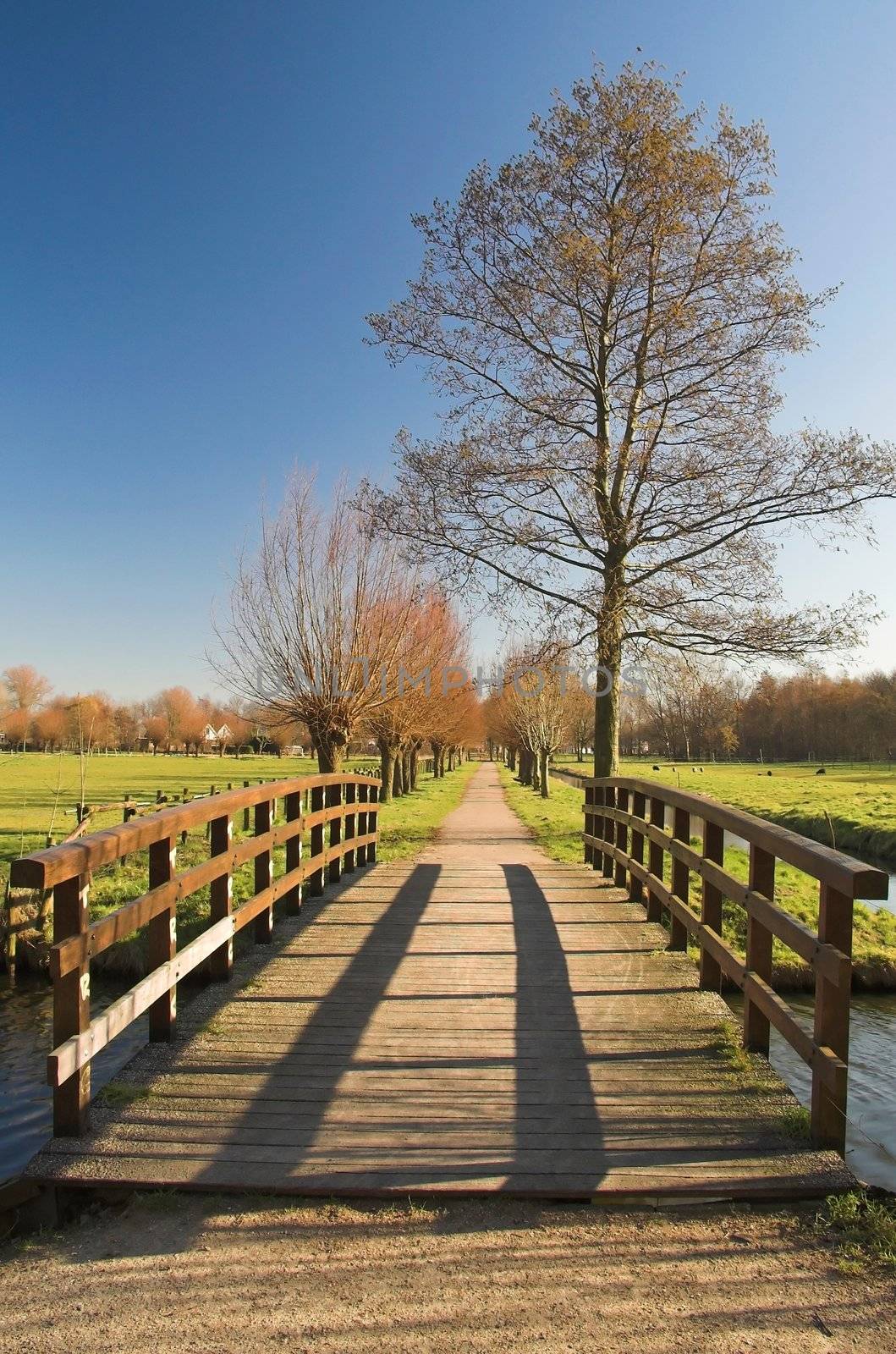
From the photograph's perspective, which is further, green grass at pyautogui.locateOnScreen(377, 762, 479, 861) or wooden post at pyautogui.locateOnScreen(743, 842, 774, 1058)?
green grass at pyautogui.locateOnScreen(377, 762, 479, 861)

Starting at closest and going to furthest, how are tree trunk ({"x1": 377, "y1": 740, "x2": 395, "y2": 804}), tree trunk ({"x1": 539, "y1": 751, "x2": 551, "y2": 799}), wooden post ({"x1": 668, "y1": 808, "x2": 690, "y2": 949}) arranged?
wooden post ({"x1": 668, "y1": 808, "x2": 690, "y2": 949})
tree trunk ({"x1": 377, "y1": 740, "x2": 395, "y2": 804})
tree trunk ({"x1": 539, "y1": 751, "x2": 551, "y2": 799})

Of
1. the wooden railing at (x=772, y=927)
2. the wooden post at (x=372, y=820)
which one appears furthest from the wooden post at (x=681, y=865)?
the wooden post at (x=372, y=820)

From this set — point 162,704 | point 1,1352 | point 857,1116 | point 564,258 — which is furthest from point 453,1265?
point 162,704

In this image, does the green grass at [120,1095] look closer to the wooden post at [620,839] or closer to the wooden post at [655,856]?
the wooden post at [655,856]

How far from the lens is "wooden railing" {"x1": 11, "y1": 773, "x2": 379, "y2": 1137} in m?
3.37

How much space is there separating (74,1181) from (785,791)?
36.7 metres

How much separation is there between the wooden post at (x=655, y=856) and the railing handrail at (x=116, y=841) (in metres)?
2.98

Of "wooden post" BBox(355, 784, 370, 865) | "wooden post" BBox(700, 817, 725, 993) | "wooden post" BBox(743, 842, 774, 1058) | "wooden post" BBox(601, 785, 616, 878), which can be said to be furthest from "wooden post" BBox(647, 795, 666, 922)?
"wooden post" BBox(355, 784, 370, 865)

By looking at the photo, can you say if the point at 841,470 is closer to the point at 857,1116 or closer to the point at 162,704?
the point at 857,1116

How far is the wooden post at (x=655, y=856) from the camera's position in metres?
7.14

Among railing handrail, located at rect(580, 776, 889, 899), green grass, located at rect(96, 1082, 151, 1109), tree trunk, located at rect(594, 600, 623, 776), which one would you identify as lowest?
green grass, located at rect(96, 1082, 151, 1109)

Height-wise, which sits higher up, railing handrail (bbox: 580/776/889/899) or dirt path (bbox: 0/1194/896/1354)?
railing handrail (bbox: 580/776/889/899)

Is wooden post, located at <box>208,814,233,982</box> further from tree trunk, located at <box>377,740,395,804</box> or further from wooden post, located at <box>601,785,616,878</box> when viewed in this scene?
tree trunk, located at <box>377,740,395,804</box>

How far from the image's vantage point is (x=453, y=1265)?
2.78 metres
